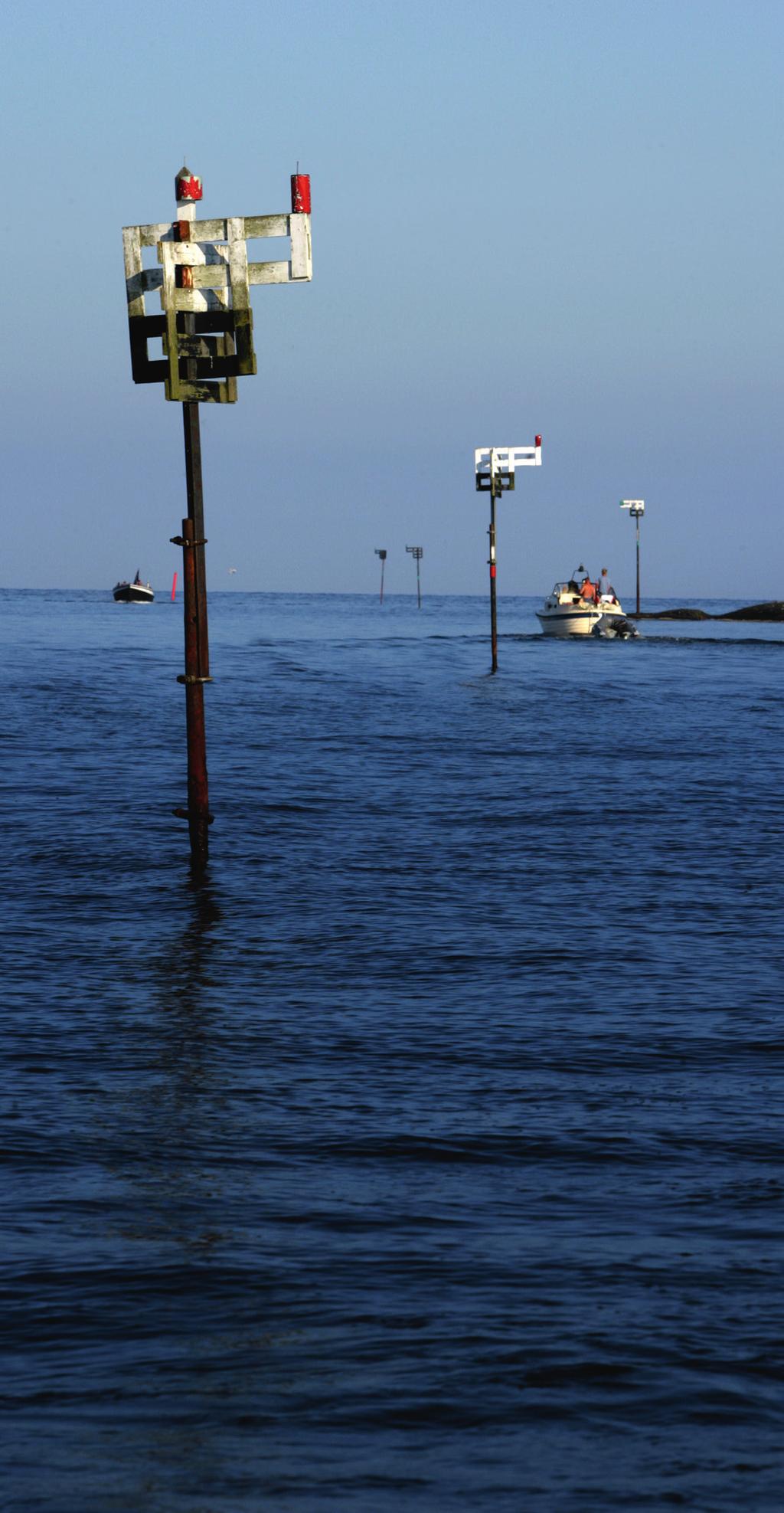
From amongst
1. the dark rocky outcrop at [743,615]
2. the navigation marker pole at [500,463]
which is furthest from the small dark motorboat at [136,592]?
the navigation marker pole at [500,463]

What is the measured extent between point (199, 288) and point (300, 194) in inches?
43.4

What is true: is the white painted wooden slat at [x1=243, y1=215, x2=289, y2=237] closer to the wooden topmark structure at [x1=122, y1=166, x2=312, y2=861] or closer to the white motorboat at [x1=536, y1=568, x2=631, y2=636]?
the wooden topmark structure at [x1=122, y1=166, x2=312, y2=861]

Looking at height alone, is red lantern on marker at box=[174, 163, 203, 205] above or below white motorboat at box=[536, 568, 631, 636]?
above

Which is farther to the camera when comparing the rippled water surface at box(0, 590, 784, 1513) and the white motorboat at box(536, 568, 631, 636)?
the white motorboat at box(536, 568, 631, 636)

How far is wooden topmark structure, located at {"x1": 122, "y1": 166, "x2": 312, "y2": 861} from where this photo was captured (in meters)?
12.6

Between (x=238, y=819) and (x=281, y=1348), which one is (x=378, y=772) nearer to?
(x=238, y=819)

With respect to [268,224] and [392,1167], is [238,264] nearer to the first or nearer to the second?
[268,224]

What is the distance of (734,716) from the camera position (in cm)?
3384

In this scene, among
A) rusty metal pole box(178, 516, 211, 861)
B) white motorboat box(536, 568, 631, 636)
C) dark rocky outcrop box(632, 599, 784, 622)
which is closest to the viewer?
rusty metal pole box(178, 516, 211, 861)

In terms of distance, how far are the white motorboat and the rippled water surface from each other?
170 feet

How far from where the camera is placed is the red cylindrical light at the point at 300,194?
41.2 feet

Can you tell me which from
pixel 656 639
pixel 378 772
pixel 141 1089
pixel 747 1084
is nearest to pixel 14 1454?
pixel 141 1089

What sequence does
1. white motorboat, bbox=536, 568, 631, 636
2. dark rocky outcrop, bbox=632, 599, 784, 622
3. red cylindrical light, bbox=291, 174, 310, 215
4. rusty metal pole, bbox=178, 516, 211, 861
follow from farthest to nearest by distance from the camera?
1. dark rocky outcrop, bbox=632, 599, 784, 622
2. white motorboat, bbox=536, 568, 631, 636
3. rusty metal pole, bbox=178, 516, 211, 861
4. red cylindrical light, bbox=291, 174, 310, 215

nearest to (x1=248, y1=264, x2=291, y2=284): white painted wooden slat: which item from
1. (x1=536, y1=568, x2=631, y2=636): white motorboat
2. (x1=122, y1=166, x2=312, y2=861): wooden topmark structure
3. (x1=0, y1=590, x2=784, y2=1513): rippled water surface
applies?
(x1=122, y1=166, x2=312, y2=861): wooden topmark structure
